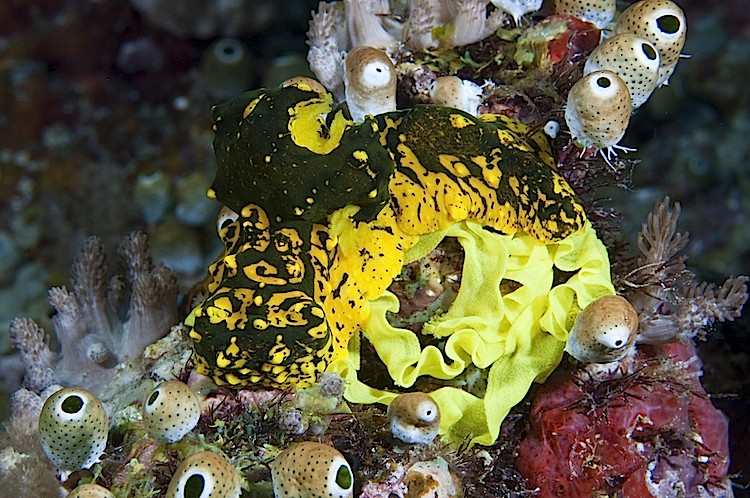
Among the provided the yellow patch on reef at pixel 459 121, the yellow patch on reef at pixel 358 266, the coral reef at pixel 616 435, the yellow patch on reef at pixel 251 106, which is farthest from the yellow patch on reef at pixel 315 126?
the coral reef at pixel 616 435

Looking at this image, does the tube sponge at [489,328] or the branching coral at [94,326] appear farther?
the branching coral at [94,326]

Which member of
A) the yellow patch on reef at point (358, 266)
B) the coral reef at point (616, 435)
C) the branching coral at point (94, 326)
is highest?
the yellow patch on reef at point (358, 266)

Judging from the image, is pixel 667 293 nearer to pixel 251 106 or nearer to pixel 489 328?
pixel 489 328

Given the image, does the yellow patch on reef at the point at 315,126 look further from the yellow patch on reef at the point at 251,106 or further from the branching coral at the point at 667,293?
the branching coral at the point at 667,293

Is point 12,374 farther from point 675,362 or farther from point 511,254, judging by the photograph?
point 675,362

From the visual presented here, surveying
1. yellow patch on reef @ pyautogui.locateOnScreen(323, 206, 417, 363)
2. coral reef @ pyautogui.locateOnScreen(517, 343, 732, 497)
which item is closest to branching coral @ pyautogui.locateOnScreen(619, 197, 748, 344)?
coral reef @ pyautogui.locateOnScreen(517, 343, 732, 497)

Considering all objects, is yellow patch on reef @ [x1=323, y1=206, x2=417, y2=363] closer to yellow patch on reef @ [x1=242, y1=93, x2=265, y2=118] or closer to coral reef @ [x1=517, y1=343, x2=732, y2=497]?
yellow patch on reef @ [x1=242, y1=93, x2=265, y2=118]
